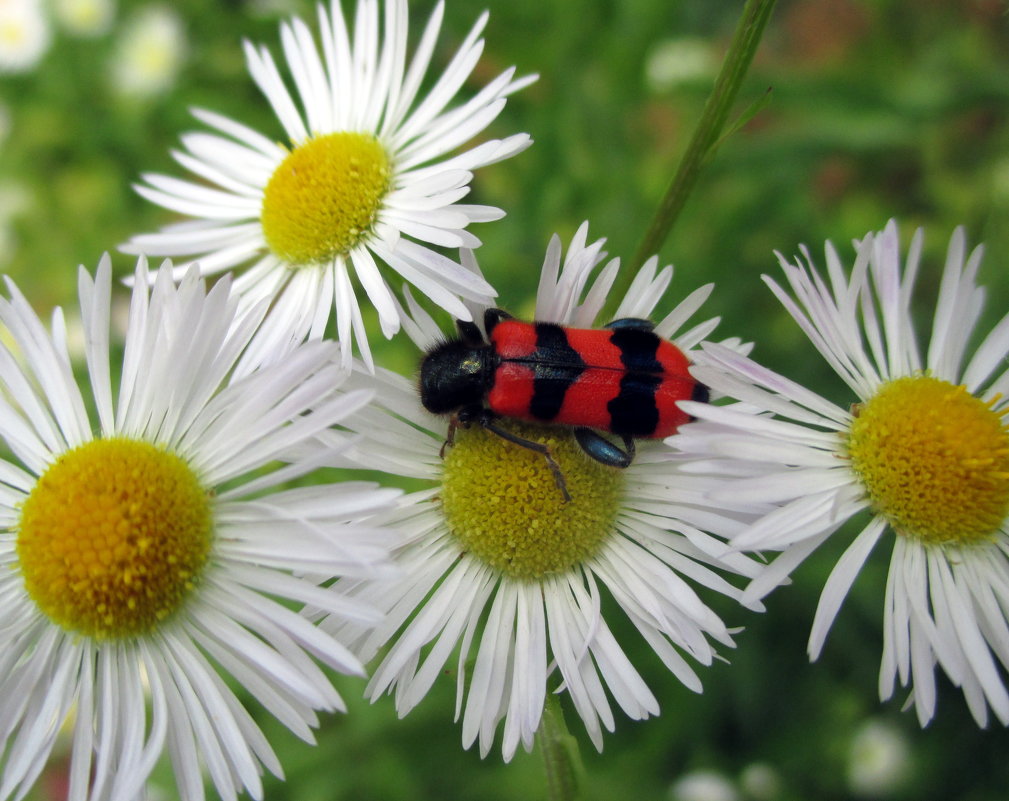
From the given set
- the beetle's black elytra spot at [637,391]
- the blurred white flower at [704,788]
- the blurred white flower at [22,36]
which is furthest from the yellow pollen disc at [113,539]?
the blurred white flower at [22,36]

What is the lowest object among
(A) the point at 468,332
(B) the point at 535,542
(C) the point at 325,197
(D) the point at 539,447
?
(B) the point at 535,542

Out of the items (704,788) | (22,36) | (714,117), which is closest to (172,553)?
(714,117)

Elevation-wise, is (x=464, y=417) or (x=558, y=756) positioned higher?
(x=464, y=417)

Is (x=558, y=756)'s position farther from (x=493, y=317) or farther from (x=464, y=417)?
(x=493, y=317)

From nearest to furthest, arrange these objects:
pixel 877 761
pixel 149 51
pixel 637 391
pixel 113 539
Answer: pixel 113 539 < pixel 637 391 < pixel 877 761 < pixel 149 51

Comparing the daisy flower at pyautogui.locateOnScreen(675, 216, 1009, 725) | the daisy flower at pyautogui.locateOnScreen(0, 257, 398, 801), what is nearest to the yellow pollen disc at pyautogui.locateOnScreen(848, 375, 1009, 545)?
the daisy flower at pyautogui.locateOnScreen(675, 216, 1009, 725)

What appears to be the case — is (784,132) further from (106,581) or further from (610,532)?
(106,581)
